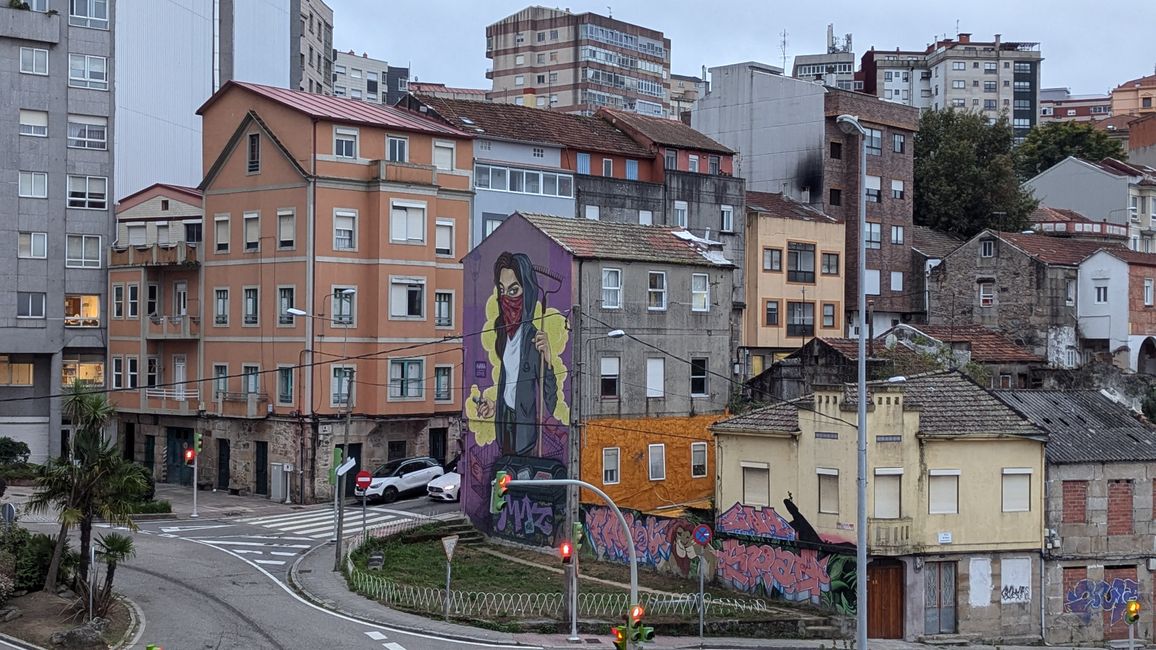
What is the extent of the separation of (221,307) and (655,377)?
24.3 meters

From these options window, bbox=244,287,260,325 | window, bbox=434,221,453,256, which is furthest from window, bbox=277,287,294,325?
window, bbox=434,221,453,256

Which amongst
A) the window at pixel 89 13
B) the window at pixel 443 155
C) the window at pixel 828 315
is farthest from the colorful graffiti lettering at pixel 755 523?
the window at pixel 89 13

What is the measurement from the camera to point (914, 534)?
36.2 metres

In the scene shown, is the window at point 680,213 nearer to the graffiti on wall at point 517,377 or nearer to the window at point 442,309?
the window at point 442,309

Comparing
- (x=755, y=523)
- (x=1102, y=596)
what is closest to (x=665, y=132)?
(x=755, y=523)

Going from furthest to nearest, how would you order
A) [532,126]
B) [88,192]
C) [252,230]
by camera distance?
[532,126], [88,192], [252,230]

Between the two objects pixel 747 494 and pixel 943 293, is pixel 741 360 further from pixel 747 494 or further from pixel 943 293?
pixel 747 494

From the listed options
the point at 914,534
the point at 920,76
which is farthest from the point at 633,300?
the point at 920,76

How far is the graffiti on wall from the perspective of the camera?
44.7 meters

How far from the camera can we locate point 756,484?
1565 inches

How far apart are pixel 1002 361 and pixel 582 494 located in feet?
88.7

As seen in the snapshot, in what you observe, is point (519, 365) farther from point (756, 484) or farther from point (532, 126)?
point (532, 126)

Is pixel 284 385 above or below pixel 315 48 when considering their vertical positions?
below

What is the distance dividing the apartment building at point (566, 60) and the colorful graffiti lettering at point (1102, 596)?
312 feet
